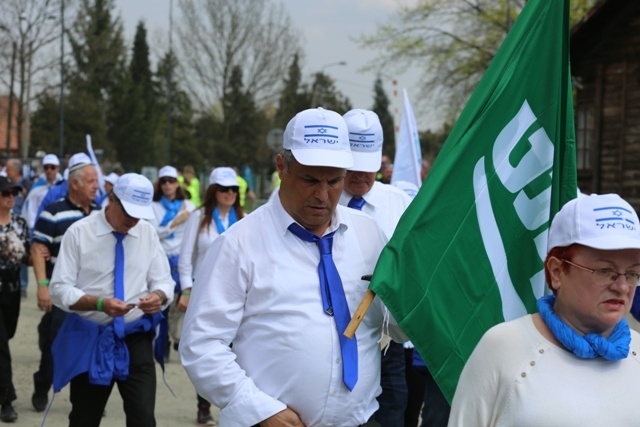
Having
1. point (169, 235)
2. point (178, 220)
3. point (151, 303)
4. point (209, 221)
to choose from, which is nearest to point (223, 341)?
point (151, 303)

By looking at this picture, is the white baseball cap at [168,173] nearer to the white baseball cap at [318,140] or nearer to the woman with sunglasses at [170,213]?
the woman with sunglasses at [170,213]

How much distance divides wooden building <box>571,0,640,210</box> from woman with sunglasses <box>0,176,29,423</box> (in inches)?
679

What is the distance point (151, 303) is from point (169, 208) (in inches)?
226

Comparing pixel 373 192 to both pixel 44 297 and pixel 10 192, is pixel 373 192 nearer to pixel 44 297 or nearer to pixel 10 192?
pixel 44 297

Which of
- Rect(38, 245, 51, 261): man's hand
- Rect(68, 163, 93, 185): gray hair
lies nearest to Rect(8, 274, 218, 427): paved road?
Rect(38, 245, 51, 261): man's hand

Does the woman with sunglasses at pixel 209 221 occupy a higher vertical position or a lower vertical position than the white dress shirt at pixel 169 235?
higher

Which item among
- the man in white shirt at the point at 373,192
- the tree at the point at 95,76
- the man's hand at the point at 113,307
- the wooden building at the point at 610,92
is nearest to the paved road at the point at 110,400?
the man's hand at the point at 113,307

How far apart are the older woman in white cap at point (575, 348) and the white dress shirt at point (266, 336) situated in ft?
2.69

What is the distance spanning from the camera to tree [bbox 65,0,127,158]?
60.3 meters

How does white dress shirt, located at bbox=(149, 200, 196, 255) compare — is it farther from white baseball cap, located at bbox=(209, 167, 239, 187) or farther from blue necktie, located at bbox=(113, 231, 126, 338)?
blue necktie, located at bbox=(113, 231, 126, 338)

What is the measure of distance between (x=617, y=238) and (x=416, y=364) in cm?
325

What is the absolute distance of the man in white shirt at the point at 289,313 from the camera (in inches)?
146

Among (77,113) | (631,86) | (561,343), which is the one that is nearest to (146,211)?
(561,343)

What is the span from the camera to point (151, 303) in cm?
633
